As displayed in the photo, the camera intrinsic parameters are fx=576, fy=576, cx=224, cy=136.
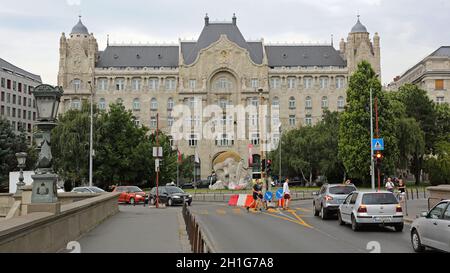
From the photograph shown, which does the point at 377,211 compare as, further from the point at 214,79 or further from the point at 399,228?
the point at 214,79

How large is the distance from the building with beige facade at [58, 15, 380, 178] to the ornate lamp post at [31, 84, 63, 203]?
90.5m

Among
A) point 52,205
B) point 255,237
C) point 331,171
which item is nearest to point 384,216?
point 255,237

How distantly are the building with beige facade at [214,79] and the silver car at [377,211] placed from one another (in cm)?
8465

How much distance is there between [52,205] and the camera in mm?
13648

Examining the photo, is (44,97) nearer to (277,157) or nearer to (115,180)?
(115,180)

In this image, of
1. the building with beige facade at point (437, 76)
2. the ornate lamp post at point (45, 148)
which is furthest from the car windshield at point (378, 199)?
the building with beige facade at point (437, 76)

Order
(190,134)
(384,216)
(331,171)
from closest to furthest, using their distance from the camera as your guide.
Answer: (384,216)
(331,171)
(190,134)

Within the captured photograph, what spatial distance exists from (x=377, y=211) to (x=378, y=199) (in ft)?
1.66

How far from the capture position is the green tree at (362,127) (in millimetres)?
63844

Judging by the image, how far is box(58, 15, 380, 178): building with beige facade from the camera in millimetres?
107375

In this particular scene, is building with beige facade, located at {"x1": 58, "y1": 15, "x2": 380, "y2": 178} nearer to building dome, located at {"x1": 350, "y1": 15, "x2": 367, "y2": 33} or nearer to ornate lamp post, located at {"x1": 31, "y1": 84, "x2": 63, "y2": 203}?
building dome, located at {"x1": 350, "y1": 15, "x2": 367, "y2": 33}

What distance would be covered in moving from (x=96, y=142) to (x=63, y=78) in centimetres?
4981

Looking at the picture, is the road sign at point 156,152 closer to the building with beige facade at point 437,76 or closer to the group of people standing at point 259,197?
the group of people standing at point 259,197

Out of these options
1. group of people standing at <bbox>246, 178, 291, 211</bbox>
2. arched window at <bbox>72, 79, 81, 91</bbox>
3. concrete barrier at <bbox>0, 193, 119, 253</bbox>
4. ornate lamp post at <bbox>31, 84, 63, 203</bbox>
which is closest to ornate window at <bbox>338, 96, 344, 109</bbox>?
arched window at <bbox>72, 79, 81, 91</bbox>
